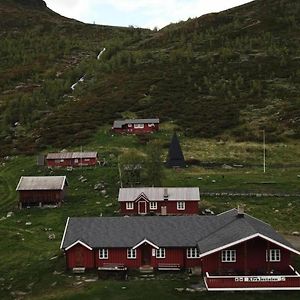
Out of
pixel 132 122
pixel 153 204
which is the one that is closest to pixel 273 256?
pixel 153 204

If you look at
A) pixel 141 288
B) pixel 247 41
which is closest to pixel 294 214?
pixel 141 288

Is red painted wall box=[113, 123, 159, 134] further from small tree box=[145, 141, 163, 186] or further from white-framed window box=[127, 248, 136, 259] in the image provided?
white-framed window box=[127, 248, 136, 259]

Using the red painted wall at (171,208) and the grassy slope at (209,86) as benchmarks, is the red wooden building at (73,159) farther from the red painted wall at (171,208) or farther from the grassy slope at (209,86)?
the red painted wall at (171,208)

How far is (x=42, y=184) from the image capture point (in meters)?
71.0

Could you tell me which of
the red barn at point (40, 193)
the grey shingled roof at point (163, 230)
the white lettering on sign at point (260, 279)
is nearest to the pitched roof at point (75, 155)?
the red barn at point (40, 193)

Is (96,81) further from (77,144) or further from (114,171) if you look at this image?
→ (114,171)

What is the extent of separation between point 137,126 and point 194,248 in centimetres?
6886

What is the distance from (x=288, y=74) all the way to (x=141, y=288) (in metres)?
119

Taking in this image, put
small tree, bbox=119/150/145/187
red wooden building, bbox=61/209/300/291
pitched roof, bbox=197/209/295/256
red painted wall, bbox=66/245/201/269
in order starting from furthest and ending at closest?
1. small tree, bbox=119/150/145/187
2. red painted wall, bbox=66/245/201/269
3. pitched roof, bbox=197/209/295/256
4. red wooden building, bbox=61/209/300/291

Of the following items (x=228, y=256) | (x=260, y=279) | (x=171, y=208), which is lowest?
(x=171, y=208)

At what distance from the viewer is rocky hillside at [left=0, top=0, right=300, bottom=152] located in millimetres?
113312

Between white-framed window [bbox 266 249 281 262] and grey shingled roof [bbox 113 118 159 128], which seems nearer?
white-framed window [bbox 266 249 281 262]

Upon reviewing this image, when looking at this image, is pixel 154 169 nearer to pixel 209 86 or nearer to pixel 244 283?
pixel 244 283

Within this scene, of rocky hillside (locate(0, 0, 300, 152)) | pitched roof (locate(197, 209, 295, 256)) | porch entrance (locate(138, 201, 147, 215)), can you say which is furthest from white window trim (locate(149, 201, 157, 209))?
rocky hillside (locate(0, 0, 300, 152))
